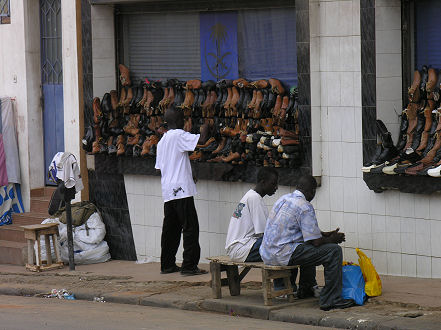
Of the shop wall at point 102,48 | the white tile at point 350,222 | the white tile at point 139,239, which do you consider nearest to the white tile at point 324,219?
the white tile at point 350,222

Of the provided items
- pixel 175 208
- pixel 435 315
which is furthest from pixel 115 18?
pixel 435 315

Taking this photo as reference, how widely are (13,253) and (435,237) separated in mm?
6375

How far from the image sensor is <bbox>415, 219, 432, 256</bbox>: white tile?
10.7 m

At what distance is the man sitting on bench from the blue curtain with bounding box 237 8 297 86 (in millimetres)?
2942

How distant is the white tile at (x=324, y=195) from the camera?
Answer: 11.6 meters

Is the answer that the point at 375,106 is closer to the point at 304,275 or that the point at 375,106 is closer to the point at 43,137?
the point at 304,275

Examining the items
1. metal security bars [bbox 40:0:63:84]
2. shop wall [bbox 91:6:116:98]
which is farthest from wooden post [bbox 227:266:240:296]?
metal security bars [bbox 40:0:63:84]

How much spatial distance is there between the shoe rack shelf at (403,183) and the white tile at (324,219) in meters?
0.74

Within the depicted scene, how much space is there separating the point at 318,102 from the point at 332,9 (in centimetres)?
105

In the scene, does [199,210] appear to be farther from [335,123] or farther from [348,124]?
[348,124]

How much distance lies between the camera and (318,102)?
11.6 metres

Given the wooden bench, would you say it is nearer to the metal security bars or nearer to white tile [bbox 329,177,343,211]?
white tile [bbox 329,177,343,211]

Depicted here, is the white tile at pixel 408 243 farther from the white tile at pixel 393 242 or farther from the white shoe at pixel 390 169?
the white shoe at pixel 390 169

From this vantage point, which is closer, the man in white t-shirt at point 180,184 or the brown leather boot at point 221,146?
the man in white t-shirt at point 180,184
